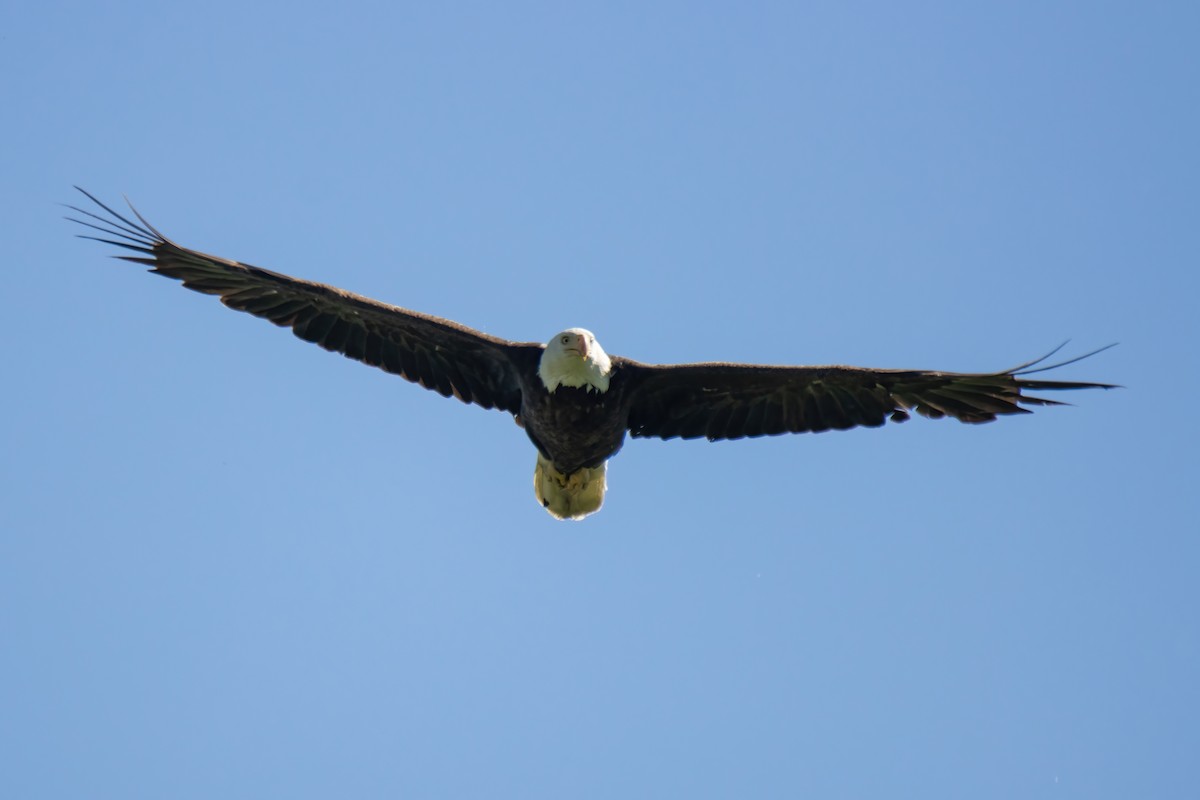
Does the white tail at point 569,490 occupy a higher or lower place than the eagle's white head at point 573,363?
lower

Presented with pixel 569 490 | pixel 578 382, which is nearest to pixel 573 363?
pixel 578 382

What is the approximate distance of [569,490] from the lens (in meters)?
11.4

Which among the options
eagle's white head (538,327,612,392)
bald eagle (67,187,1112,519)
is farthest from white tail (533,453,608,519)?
eagle's white head (538,327,612,392)

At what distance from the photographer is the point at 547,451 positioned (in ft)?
36.2

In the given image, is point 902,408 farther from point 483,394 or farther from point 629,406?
point 483,394

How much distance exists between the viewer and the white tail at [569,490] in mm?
11312

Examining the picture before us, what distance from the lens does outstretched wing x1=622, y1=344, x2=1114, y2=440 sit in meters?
10.4

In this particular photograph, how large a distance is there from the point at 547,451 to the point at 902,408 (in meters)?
2.76

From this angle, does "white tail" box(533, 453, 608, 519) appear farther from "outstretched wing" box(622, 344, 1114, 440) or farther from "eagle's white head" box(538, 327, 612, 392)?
"eagle's white head" box(538, 327, 612, 392)

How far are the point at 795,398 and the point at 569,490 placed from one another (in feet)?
6.47

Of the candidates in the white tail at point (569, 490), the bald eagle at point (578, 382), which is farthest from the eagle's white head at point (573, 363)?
the white tail at point (569, 490)

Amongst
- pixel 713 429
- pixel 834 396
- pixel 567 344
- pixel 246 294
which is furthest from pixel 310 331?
pixel 834 396

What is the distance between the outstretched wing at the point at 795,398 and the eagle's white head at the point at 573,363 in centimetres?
43

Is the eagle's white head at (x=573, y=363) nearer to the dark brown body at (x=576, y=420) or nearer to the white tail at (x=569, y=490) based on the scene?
the dark brown body at (x=576, y=420)
